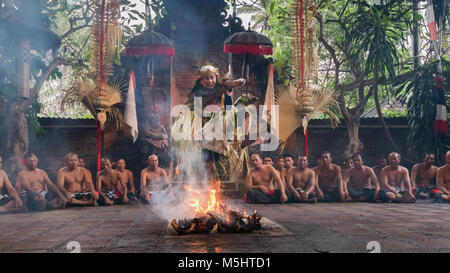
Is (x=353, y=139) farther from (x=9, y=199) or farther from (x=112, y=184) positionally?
(x=9, y=199)

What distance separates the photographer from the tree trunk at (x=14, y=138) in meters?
8.70

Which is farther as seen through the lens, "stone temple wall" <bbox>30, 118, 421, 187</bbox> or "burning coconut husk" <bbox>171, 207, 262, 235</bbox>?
"stone temple wall" <bbox>30, 118, 421, 187</bbox>

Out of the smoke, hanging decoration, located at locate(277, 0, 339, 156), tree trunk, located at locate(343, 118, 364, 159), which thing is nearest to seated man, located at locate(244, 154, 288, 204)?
the smoke

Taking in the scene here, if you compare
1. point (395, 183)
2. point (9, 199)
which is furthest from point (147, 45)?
point (395, 183)

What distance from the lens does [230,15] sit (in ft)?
35.6

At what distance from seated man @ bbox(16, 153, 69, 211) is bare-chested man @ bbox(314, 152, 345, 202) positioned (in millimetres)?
5062

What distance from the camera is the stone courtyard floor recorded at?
161 inches

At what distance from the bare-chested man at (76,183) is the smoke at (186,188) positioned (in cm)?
123

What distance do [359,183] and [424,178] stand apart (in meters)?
1.57

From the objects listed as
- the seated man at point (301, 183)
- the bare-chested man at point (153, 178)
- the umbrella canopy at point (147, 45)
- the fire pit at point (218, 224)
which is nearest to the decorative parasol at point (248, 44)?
the umbrella canopy at point (147, 45)

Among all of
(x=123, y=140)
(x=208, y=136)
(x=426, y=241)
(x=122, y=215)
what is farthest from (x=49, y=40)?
(x=426, y=241)

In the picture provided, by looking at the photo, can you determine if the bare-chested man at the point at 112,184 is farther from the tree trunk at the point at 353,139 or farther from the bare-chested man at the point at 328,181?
the tree trunk at the point at 353,139

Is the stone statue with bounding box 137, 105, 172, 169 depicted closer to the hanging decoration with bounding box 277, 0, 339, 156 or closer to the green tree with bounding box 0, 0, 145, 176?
the green tree with bounding box 0, 0, 145, 176
